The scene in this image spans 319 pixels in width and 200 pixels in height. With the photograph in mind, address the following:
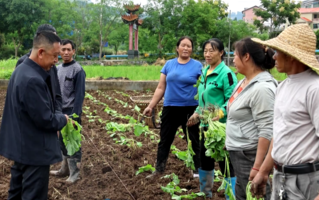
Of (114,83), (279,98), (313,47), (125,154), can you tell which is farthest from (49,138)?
(114,83)

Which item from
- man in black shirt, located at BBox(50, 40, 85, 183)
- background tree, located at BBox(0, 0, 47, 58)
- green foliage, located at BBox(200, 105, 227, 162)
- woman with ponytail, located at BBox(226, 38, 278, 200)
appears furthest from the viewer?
background tree, located at BBox(0, 0, 47, 58)

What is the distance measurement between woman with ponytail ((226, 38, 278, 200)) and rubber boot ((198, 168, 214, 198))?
3.45ft

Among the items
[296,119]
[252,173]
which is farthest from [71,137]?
[296,119]

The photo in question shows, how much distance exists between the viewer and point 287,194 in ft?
7.28

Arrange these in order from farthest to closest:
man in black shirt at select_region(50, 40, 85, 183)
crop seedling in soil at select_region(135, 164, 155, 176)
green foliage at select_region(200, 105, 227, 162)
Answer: crop seedling in soil at select_region(135, 164, 155, 176)
man in black shirt at select_region(50, 40, 85, 183)
green foliage at select_region(200, 105, 227, 162)

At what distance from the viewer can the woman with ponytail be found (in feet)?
8.49

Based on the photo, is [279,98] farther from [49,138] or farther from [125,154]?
[125,154]

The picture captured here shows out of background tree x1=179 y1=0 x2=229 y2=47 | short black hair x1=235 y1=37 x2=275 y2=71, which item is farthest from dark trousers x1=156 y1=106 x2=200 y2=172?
background tree x1=179 y1=0 x2=229 y2=47

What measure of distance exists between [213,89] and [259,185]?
4.55 feet

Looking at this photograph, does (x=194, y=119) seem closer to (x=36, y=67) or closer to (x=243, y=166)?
(x=243, y=166)

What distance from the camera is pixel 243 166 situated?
2791mm

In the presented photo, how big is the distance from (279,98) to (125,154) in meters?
3.82

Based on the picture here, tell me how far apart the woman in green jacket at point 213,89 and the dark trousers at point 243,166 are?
28.9 inches

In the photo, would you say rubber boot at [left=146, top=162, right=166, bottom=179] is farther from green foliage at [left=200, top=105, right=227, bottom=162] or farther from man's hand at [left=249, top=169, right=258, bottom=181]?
man's hand at [left=249, top=169, right=258, bottom=181]
